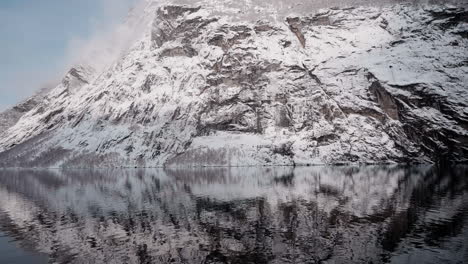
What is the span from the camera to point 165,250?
35.2m

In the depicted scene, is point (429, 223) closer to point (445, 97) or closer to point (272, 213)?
point (272, 213)

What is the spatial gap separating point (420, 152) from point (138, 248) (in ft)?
561

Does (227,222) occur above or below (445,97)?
below

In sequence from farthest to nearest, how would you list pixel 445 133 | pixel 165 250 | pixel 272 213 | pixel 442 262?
pixel 445 133, pixel 272 213, pixel 165 250, pixel 442 262

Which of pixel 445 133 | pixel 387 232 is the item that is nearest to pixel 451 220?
pixel 387 232

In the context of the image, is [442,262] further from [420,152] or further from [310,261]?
[420,152]

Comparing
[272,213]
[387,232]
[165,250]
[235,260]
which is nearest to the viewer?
[235,260]

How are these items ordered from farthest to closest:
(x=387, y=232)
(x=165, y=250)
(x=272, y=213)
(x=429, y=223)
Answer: (x=272, y=213) < (x=429, y=223) < (x=387, y=232) < (x=165, y=250)

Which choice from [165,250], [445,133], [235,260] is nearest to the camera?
[235,260]

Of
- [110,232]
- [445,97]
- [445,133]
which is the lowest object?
[110,232]

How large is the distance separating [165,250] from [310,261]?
43.4 ft

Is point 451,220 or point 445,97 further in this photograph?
point 445,97

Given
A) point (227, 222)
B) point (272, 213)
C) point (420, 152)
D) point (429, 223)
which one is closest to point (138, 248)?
point (227, 222)

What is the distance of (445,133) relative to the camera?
17262 centimetres
